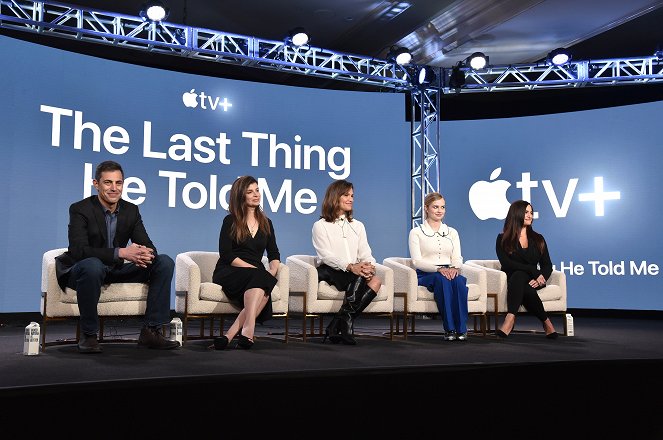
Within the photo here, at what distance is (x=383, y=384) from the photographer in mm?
3148

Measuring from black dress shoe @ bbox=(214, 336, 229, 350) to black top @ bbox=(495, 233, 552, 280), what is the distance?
2511mm

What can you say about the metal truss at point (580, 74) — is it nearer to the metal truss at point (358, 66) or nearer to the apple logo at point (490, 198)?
the metal truss at point (358, 66)

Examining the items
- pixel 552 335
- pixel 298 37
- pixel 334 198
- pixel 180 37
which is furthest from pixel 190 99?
pixel 552 335

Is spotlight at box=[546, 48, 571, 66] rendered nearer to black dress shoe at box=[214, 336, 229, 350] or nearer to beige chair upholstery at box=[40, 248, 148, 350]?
black dress shoe at box=[214, 336, 229, 350]

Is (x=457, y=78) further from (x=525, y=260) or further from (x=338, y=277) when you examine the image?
(x=338, y=277)

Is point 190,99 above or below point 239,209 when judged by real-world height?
above

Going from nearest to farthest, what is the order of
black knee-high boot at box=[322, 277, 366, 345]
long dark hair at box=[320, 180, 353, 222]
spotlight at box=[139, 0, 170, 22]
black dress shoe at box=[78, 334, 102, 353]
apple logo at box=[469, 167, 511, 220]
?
black dress shoe at box=[78, 334, 102, 353], black knee-high boot at box=[322, 277, 366, 345], long dark hair at box=[320, 180, 353, 222], spotlight at box=[139, 0, 170, 22], apple logo at box=[469, 167, 511, 220]

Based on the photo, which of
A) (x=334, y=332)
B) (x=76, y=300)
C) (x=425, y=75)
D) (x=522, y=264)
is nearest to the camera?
(x=76, y=300)

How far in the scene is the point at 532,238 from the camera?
579 cm

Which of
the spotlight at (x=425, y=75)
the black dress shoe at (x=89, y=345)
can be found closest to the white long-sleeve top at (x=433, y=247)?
the black dress shoe at (x=89, y=345)

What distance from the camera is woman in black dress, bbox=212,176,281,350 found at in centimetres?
427

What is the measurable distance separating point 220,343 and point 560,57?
5631 mm

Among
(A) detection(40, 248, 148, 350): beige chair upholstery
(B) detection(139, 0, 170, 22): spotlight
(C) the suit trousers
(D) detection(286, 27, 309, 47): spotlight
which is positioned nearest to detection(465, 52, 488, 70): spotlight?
(D) detection(286, 27, 309, 47): spotlight

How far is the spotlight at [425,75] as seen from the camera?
26.8ft
